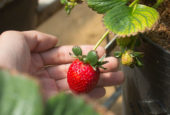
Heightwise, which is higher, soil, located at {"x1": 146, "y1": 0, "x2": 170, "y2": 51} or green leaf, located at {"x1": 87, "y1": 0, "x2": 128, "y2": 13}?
green leaf, located at {"x1": 87, "y1": 0, "x2": 128, "y2": 13}

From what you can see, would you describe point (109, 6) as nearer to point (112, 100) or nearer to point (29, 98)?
point (29, 98)

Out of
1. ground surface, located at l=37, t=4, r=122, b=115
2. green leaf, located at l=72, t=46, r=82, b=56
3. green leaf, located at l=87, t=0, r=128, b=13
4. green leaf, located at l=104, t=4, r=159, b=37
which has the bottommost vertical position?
ground surface, located at l=37, t=4, r=122, b=115

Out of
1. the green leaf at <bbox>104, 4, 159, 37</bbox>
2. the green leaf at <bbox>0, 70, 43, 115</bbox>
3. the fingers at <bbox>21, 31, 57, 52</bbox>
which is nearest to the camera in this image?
the green leaf at <bbox>0, 70, 43, 115</bbox>

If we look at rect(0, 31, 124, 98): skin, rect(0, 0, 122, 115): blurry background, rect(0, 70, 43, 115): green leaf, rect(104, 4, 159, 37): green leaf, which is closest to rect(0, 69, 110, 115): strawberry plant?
rect(0, 70, 43, 115): green leaf

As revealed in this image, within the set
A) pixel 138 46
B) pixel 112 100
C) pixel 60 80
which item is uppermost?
pixel 138 46

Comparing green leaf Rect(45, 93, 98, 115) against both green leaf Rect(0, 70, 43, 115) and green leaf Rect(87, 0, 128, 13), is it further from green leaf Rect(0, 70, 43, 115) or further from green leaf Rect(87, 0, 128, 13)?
green leaf Rect(87, 0, 128, 13)

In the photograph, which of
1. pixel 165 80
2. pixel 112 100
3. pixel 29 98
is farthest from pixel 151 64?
pixel 112 100

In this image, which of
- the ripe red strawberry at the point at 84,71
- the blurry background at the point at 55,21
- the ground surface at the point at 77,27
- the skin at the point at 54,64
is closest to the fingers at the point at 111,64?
the skin at the point at 54,64
